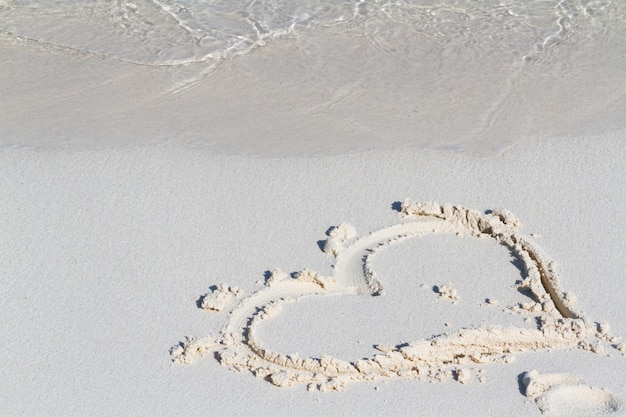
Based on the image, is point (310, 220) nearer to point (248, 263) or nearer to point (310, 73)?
point (248, 263)

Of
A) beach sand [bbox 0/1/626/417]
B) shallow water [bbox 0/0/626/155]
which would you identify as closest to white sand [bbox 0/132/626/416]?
beach sand [bbox 0/1/626/417]

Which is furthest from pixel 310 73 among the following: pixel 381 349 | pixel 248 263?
pixel 381 349

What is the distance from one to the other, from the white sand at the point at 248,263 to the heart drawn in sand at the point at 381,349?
0.05 meters

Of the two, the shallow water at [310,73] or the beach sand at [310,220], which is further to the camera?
the shallow water at [310,73]

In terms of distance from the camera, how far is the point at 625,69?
4.71 metres

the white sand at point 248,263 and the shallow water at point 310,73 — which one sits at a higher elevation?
the shallow water at point 310,73

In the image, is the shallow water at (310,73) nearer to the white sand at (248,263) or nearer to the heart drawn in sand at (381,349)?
the white sand at (248,263)

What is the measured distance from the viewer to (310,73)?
4.63m

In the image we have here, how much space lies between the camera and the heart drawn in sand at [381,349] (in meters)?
2.76

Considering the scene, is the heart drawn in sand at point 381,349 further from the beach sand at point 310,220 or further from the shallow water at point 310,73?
the shallow water at point 310,73

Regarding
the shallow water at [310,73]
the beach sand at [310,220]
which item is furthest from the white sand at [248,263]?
the shallow water at [310,73]

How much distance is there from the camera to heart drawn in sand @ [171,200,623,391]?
2.76 meters

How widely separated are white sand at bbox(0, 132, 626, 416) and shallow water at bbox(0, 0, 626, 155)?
0.24 meters

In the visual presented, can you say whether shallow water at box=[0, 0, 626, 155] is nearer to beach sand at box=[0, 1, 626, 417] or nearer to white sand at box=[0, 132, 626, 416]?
beach sand at box=[0, 1, 626, 417]
